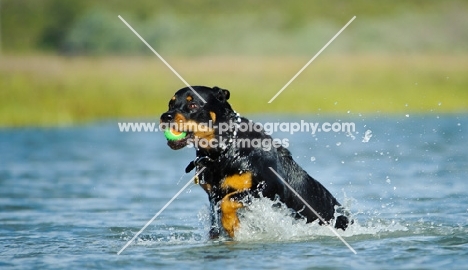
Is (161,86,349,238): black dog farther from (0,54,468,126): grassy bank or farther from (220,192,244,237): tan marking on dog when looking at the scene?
(0,54,468,126): grassy bank

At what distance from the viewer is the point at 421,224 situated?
31.8ft

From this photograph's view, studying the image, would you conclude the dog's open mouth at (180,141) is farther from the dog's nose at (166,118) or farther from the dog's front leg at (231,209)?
the dog's front leg at (231,209)

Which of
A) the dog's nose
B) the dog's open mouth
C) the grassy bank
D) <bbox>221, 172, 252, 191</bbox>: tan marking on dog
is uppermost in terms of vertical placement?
the grassy bank

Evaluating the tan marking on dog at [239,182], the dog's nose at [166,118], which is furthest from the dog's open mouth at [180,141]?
the tan marking on dog at [239,182]

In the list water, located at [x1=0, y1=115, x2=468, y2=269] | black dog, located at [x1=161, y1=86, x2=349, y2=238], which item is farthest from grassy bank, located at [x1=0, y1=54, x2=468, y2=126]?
black dog, located at [x1=161, y1=86, x2=349, y2=238]

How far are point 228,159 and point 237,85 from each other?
2485 cm

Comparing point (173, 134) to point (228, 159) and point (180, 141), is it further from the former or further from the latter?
point (228, 159)

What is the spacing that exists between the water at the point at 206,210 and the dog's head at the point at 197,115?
848mm

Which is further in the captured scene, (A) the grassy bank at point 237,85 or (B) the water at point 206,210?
(A) the grassy bank at point 237,85

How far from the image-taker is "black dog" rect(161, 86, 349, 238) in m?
8.55

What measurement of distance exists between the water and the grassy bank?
652cm

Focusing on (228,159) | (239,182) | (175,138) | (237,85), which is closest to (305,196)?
(239,182)

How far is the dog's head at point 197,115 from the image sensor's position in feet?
28.0

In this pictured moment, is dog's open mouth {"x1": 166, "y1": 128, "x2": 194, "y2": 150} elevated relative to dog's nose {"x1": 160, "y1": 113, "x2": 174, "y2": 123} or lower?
lower
